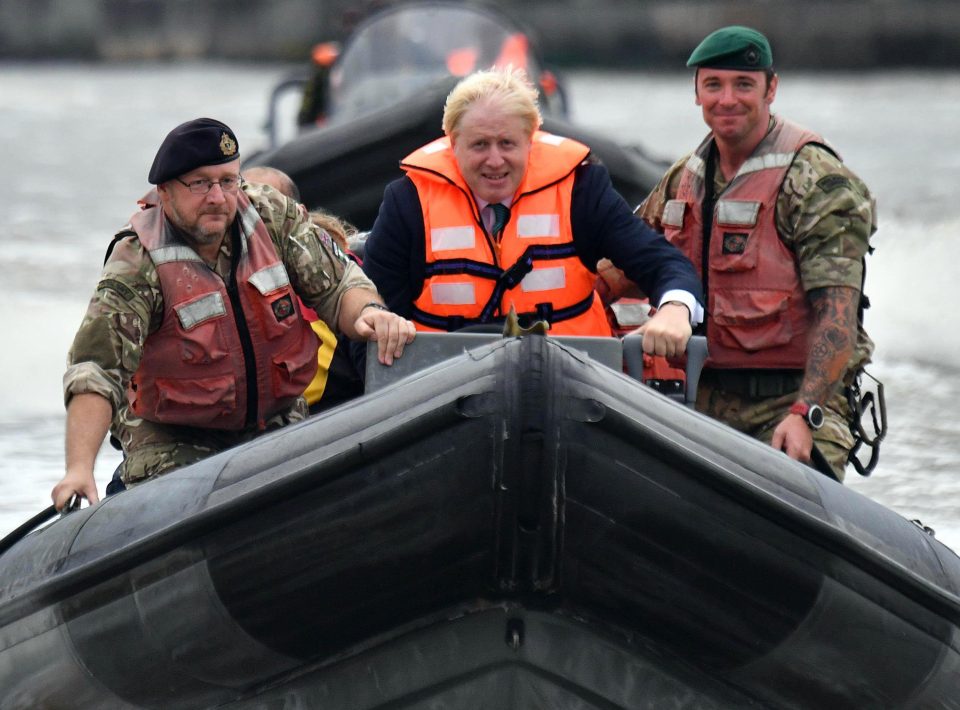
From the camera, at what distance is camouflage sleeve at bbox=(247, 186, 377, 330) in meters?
3.53

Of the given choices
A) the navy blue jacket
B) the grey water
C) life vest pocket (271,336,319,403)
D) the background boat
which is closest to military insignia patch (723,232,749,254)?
the navy blue jacket

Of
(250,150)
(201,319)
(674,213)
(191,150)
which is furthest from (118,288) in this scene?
(250,150)

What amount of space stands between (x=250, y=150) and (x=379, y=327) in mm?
11510

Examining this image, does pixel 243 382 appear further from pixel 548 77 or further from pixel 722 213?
pixel 548 77

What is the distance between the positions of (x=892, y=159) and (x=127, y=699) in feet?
43.9

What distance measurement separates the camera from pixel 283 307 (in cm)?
347

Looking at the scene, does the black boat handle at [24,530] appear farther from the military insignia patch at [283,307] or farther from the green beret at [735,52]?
the green beret at [735,52]

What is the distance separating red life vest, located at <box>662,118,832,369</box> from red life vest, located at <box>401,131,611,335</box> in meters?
0.39

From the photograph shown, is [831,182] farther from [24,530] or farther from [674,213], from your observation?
[24,530]

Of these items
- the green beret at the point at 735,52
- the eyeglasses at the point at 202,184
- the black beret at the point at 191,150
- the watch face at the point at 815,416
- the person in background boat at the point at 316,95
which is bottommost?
the person in background boat at the point at 316,95

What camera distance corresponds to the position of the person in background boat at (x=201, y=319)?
10.6 ft

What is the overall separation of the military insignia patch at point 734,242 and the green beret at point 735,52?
1.16ft

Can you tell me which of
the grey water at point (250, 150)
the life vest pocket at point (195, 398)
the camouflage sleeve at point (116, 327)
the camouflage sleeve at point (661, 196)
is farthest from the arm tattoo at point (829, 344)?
the grey water at point (250, 150)

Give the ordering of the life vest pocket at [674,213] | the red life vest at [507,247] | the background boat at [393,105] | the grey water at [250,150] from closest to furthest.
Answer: the red life vest at [507,247], the life vest pocket at [674,213], the background boat at [393,105], the grey water at [250,150]
